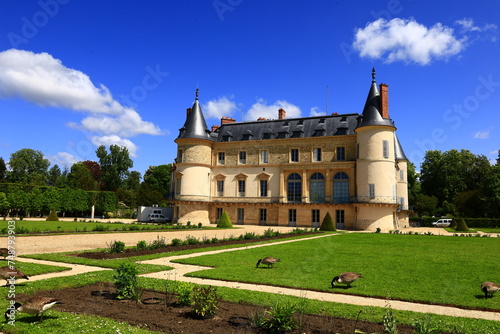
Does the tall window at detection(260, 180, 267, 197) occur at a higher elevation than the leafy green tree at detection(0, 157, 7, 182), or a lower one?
lower

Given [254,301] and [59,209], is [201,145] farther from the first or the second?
[254,301]

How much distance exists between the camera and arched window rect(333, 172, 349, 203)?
38188 millimetres

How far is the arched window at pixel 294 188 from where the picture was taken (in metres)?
40.3

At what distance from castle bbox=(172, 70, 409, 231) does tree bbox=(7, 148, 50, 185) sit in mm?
43271

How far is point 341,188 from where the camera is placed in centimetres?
3844

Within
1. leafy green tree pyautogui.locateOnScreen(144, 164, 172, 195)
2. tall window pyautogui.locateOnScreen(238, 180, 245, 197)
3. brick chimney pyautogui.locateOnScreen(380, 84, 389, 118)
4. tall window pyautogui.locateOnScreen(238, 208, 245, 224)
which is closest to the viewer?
brick chimney pyautogui.locateOnScreen(380, 84, 389, 118)

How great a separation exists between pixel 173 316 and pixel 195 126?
37.9 m

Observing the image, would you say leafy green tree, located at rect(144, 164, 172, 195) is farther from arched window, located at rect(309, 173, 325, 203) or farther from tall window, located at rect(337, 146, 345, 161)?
tall window, located at rect(337, 146, 345, 161)

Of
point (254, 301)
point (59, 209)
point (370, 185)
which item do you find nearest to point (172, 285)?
point (254, 301)

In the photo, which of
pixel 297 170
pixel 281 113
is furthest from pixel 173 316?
pixel 281 113

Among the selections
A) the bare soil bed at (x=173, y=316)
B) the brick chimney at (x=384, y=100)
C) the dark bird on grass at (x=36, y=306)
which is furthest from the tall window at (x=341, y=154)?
the dark bird on grass at (x=36, y=306)

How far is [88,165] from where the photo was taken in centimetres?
8169

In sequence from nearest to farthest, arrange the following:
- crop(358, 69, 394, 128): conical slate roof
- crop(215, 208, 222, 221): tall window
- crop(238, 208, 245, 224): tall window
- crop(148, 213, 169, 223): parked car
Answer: crop(358, 69, 394, 128): conical slate roof → crop(238, 208, 245, 224): tall window → crop(215, 208, 222, 221): tall window → crop(148, 213, 169, 223): parked car

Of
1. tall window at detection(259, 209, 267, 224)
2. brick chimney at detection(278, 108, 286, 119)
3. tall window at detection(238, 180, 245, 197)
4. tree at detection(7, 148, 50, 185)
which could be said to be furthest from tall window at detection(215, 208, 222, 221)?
tree at detection(7, 148, 50, 185)
